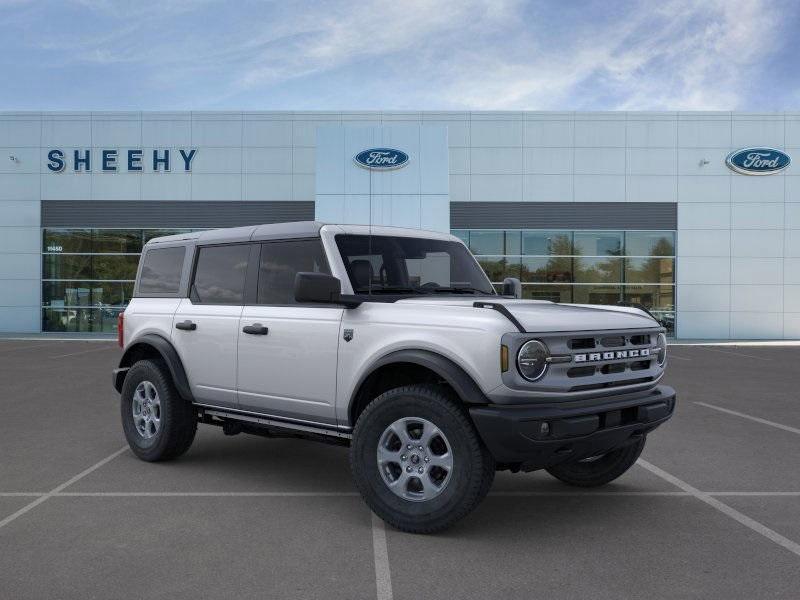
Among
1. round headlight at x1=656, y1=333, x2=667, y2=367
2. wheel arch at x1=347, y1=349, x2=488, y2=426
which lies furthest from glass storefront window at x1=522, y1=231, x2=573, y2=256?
wheel arch at x1=347, y1=349, x2=488, y2=426

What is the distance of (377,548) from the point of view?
13.2 feet

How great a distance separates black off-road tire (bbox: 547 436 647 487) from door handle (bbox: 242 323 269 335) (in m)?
2.48

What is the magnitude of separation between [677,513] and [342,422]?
236 cm

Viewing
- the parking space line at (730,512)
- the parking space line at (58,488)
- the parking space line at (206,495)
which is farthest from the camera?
the parking space line at (206,495)

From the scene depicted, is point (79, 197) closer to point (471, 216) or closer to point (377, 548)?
point (471, 216)

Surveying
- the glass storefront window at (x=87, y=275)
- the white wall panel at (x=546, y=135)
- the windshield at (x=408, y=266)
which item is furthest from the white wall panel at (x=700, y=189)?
the windshield at (x=408, y=266)

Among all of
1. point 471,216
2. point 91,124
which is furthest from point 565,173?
point 91,124

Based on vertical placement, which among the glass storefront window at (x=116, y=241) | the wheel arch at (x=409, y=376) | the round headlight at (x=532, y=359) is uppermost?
the glass storefront window at (x=116, y=241)

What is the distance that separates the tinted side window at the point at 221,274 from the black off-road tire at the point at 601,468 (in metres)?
2.90

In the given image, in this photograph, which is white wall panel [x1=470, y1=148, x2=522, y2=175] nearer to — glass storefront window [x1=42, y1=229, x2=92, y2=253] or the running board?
glass storefront window [x1=42, y1=229, x2=92, y2=253]

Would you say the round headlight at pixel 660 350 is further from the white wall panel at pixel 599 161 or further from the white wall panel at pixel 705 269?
the white wall panel at pixel 705 269

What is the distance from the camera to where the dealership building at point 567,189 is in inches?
1041

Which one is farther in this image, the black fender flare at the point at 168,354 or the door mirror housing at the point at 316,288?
the black fender flare at the point at 168,354

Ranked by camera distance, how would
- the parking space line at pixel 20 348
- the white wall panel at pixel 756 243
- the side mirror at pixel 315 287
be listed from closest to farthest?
the side mirror at pixel 315 287, the parking space line at pixel 20 348, the white wall panel at pixel 756 243
